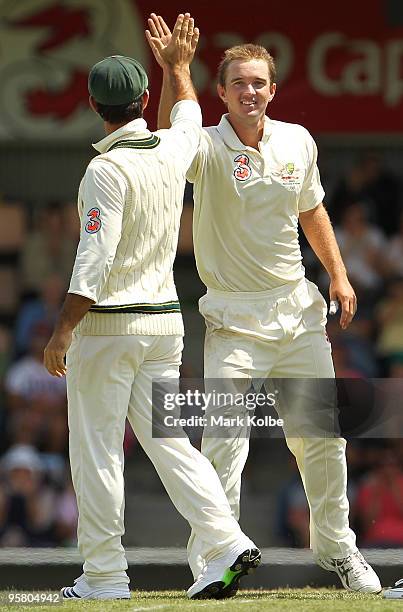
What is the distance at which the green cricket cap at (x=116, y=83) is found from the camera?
5082 millimetres

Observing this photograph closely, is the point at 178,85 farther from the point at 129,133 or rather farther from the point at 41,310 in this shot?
the point at 41,310

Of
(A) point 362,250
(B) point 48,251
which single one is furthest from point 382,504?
(B) point 48,251

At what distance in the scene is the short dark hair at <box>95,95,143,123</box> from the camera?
513 centimetres

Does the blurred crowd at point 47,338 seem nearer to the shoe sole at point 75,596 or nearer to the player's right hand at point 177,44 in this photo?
the shoe sole at point 75,596

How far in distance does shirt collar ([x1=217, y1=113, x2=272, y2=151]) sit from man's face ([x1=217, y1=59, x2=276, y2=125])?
0.21ft

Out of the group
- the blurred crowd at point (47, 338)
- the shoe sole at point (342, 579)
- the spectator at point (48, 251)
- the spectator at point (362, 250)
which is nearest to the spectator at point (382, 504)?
the blurred crowd at point (47, 338)

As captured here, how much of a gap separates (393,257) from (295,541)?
7.74 feet

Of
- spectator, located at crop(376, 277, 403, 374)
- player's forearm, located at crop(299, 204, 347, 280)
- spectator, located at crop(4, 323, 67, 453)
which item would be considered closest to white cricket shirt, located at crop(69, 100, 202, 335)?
player's forearm, located at crop(299, 204, 347, 280)

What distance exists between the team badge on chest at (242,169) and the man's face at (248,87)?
0.15 m

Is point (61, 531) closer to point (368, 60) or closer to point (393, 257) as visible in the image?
point (393, 257)

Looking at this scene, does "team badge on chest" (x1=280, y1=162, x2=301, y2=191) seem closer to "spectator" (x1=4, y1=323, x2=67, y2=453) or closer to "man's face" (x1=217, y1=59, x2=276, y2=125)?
"man's face" (x1=217, y1=59, x2=276, y2=125)

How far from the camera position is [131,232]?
5035 mm

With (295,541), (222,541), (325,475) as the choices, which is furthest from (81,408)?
(295,541)

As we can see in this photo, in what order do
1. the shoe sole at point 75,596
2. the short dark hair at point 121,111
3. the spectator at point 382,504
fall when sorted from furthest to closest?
the spectator at point 382,504 < the short dark hair at point 121,111 < the shoe sole at point 75,596
